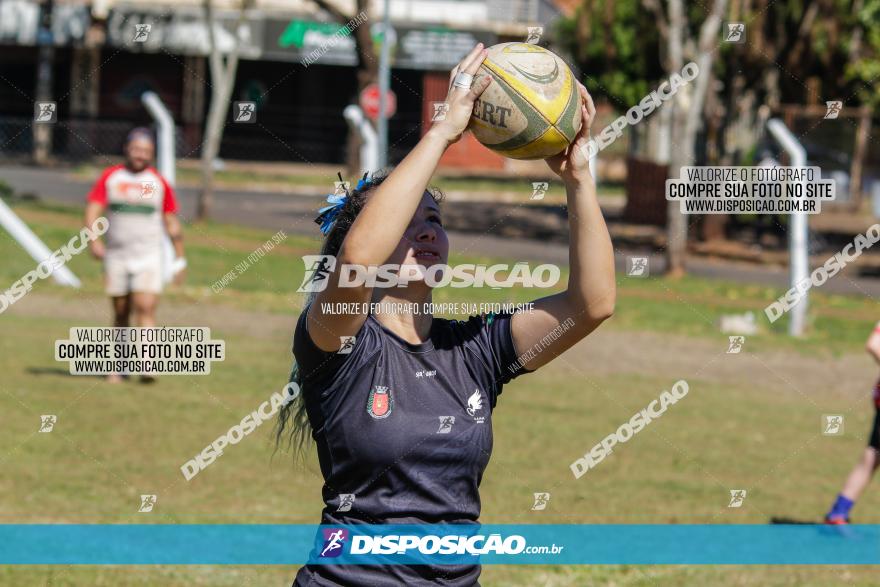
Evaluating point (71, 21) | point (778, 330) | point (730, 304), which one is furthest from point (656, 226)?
point (71, 21)

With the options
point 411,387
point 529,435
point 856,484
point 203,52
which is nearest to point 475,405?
point 411,387

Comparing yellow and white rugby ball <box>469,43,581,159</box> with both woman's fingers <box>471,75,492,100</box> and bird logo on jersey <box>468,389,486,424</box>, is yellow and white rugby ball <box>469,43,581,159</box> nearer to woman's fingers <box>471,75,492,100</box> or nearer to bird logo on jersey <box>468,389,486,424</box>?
woman's fingers <box>471,75,492,100</box>

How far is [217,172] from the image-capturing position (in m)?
39.8

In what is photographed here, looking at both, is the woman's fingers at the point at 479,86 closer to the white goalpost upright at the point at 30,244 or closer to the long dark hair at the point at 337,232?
the long dark hair at the point at 337,232

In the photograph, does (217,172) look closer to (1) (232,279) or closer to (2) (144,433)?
(1) (232,279)

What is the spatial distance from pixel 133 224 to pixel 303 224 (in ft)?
55.9

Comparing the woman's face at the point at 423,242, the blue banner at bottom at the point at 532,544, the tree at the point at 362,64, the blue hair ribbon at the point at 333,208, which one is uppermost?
the tree at the point at 362,64

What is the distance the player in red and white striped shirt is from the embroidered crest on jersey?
876 centimetres

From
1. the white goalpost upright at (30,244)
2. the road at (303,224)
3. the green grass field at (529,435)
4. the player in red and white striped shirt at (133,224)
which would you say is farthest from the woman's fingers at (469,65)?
the road at (303,224)

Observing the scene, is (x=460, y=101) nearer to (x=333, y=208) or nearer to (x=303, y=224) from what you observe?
(x=333, y=208)

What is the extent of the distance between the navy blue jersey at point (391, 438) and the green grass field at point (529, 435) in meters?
3.06

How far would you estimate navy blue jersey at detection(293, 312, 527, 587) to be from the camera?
3695 millimetres

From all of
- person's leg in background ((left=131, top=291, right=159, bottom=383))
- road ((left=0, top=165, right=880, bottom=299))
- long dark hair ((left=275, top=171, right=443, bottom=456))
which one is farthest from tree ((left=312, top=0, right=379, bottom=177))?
long dark hair ((left=275, top=171, right=443, bottom=456))

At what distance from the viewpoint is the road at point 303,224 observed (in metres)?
24.5
